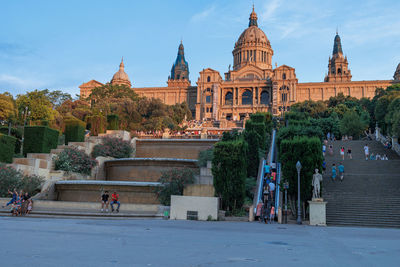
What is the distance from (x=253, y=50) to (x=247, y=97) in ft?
66.5

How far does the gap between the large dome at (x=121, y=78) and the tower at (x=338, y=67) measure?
55.4 m

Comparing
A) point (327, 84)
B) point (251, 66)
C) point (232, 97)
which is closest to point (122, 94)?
point (232, 97)

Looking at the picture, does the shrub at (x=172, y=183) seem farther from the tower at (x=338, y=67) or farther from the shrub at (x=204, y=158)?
the tower at (x=338, y=67)

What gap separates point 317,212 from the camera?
567 inches

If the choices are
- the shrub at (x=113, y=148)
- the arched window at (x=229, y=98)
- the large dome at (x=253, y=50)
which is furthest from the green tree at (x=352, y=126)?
the large dome at (x=253, y=50)

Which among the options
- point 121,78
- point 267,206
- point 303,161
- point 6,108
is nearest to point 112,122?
point 6,108

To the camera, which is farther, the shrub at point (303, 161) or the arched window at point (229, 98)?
the arched window at point (229, 98)

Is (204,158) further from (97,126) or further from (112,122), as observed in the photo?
(97,126)

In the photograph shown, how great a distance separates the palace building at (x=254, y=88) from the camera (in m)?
89.8

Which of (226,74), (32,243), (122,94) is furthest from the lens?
(226,74)

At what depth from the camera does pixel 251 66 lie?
9900 centimetres

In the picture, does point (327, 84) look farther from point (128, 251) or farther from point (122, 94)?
point (128, 251)

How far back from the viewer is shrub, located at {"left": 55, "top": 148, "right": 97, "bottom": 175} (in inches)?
894

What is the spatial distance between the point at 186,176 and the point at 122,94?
54785mm
